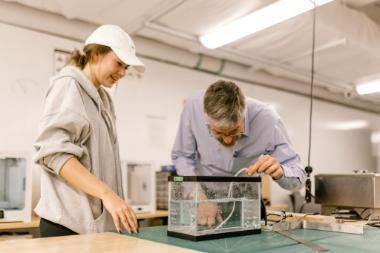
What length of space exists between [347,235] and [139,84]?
285cm

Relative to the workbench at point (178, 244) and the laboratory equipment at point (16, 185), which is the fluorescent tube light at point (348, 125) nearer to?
the laboratory equipment at point (16, 185)

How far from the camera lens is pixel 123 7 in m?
2.96

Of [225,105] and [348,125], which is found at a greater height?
[348,125]

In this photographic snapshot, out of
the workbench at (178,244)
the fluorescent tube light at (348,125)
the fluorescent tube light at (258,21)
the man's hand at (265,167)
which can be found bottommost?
the workbench at (178,244)

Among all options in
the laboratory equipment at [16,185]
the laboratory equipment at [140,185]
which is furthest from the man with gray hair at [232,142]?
the laboratory equipment at [140,185]

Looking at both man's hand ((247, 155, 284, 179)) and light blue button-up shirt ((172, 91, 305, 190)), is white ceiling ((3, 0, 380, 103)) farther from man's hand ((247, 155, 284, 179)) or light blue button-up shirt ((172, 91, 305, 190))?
man's hand ((247, 155, 284, 179))

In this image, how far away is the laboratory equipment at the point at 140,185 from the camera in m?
3.24

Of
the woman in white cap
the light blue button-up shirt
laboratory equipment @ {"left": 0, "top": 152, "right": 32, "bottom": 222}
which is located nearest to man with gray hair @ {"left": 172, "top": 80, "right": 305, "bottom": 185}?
the light blue button-up shirt

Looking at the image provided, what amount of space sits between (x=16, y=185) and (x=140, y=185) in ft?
3.46

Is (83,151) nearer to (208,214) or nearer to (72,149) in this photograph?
(72,149)

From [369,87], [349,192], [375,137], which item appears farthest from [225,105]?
[375,137]

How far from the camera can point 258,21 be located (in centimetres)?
289

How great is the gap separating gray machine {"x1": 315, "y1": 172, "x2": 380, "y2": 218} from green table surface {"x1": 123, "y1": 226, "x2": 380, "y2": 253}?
44 cm

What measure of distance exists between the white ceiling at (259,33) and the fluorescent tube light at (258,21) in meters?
0.07
